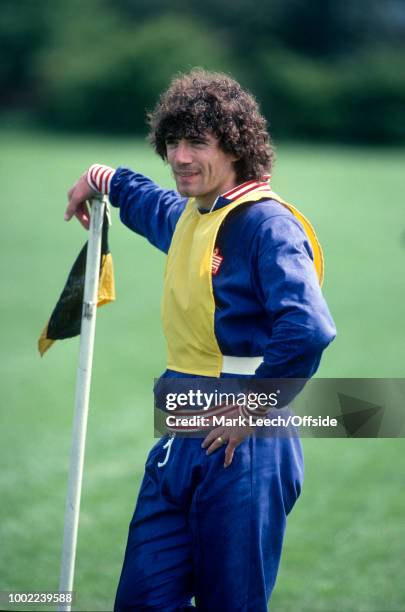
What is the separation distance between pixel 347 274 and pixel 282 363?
1312 centimetres

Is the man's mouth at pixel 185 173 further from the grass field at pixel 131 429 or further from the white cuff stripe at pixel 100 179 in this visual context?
the grass field at pixel 131 429

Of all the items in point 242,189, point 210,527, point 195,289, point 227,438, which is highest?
point 242,189

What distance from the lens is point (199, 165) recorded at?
3.28m

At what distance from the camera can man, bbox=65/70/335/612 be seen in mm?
3182

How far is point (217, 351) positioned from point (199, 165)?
0.56 metres

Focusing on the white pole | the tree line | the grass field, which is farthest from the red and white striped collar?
the tree line

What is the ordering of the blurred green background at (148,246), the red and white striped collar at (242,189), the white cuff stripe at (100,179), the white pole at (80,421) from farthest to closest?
the blurred green background at (148,246)
the white cuff stripe at (100,179)
the white pole at (80,421)
the red and white striped collar at (242,189)

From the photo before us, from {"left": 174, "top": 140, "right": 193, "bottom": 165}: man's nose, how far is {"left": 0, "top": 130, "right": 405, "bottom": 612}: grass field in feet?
7.66

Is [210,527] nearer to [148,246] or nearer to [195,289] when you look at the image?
[195,289]

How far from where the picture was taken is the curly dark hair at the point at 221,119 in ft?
10.8

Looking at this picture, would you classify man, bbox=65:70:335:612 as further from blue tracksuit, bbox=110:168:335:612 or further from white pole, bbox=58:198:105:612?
white pole, bbox=58:198:105:612

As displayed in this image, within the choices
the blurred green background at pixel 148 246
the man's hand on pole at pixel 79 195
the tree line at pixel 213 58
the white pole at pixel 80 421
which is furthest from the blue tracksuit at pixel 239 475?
the tree line at pixel 213 58

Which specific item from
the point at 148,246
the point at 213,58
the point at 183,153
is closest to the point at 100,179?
the point at 183,153

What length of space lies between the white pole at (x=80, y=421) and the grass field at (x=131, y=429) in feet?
4.09
